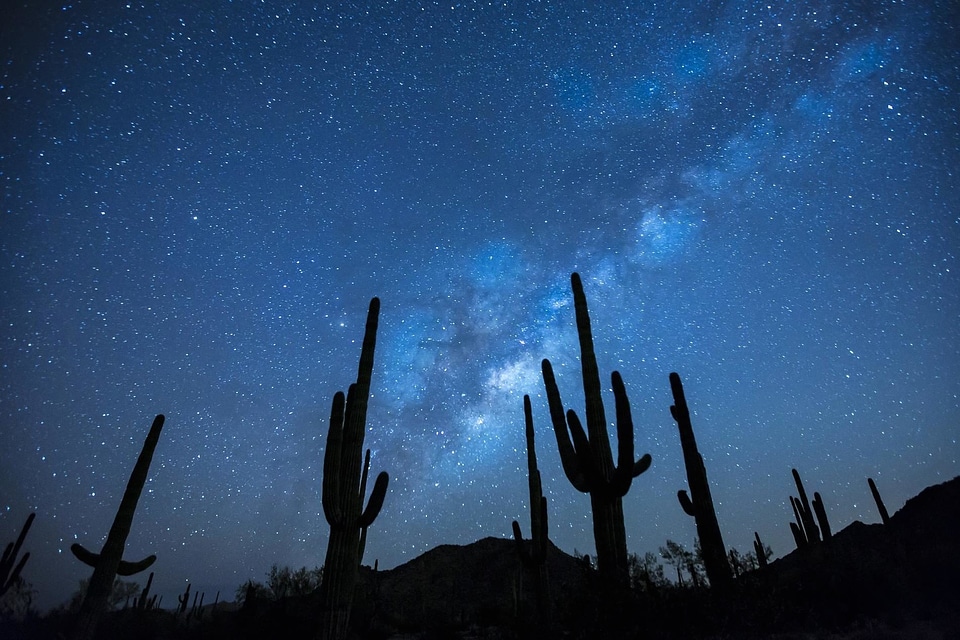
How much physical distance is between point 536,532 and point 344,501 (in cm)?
650

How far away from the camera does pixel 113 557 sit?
39.4 feet

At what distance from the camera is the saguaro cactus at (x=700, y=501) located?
29.8 ft

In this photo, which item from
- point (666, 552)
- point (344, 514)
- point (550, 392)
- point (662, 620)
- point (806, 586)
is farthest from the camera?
point (666, 552)

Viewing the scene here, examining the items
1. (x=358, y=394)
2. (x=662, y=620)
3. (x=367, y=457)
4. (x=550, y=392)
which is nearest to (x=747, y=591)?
(x=662, y=620)

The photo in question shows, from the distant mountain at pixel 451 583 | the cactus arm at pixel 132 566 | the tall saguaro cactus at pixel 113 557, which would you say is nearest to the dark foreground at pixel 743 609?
the distant mountain at pixel 451 583

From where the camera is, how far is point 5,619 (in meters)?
24.5

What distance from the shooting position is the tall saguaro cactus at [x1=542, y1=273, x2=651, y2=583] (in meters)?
8.25

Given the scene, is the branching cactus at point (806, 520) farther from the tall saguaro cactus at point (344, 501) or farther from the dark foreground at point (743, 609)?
the tall saguaro cactus at point (344, 501)

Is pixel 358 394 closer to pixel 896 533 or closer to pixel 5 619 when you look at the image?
pixel 896 533

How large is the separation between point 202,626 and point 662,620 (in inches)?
901

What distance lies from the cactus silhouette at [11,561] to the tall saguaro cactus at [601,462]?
23973 mm

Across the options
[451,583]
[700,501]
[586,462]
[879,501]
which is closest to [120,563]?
[586,462]

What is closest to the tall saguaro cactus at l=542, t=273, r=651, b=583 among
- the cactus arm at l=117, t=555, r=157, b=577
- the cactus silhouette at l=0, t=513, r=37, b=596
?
the cactus arm at l=117, t=555, r=157, b=577

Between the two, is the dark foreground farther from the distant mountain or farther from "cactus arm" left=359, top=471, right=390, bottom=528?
"cactus arm" left=359, top=471, right=390, bottom=528
